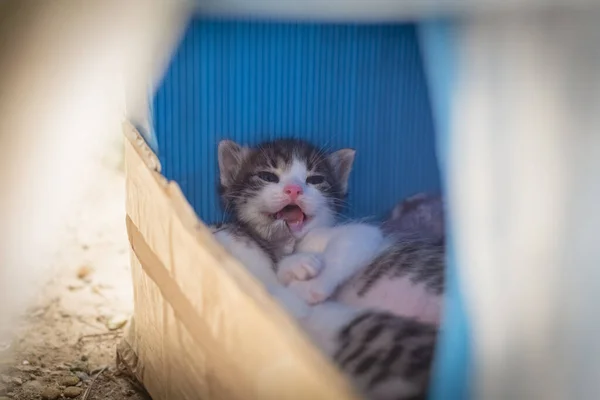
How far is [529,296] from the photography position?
560mm

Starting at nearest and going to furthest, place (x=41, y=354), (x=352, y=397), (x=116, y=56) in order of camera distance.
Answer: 1. (x=352, y=397)
2. (x=116, y=56)
3. (x=41, y=354)

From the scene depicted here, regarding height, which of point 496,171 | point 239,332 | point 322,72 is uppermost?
point 322,72

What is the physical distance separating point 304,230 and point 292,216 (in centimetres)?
3

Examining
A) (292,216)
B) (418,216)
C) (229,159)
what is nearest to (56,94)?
(229,159)

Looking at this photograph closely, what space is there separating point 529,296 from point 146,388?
51 centimetres

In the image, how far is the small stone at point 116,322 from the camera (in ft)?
3.11

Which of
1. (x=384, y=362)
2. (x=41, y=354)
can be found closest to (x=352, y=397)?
(x=384, y=362)

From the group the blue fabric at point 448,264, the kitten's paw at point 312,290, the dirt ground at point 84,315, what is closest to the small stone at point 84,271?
the dirt ground at point 84,315

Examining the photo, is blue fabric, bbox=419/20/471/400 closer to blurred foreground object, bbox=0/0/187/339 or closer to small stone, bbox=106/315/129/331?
blurred foreground object, bbox=0/0/187/339

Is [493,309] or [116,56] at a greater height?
[116,56]

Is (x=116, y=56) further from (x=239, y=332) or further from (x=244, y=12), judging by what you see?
(x=239, y=332)

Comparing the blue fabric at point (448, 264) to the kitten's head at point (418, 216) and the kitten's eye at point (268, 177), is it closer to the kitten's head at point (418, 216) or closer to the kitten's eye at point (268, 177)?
the kitten's head at point (418, 216)

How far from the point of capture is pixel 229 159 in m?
0.78

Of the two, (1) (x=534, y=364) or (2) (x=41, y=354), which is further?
(2) (x=41, y=354)
